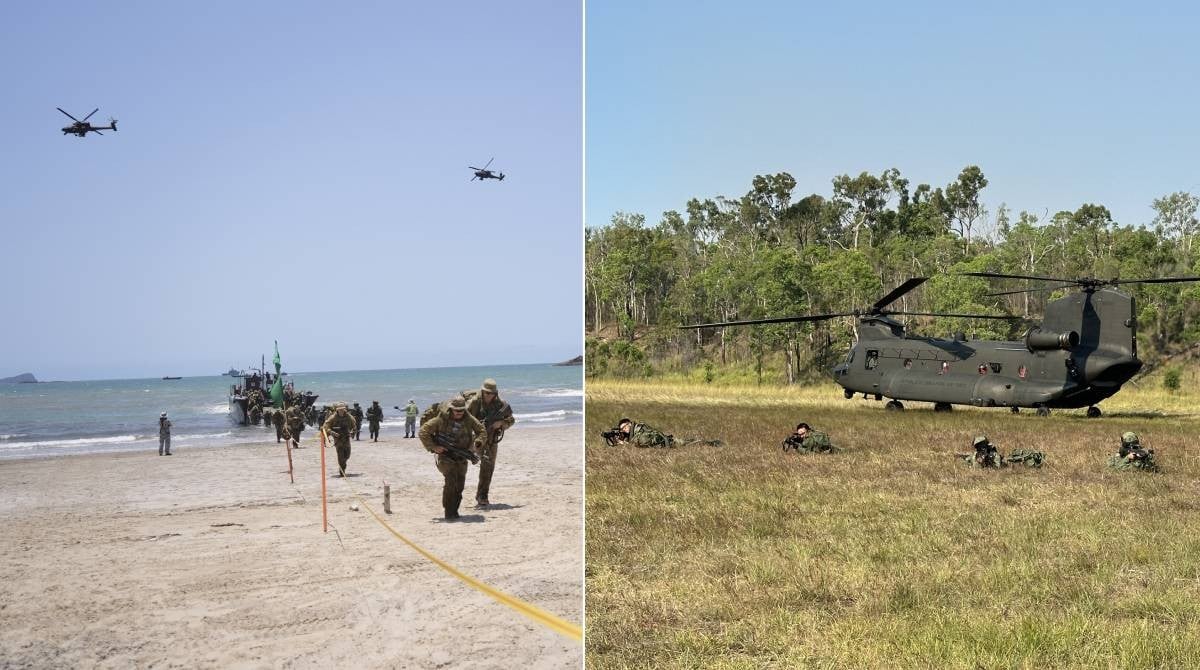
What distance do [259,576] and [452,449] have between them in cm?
212

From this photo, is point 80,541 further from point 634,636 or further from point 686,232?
point 686,232

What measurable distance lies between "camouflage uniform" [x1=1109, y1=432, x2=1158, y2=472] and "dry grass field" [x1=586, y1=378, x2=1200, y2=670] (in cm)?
26

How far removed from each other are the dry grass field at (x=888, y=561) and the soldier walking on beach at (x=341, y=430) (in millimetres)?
2783

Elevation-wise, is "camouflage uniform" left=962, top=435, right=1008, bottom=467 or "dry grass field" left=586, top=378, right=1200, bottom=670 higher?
"camouflage uniform" left=962, top=435, right=1008, bottom=467

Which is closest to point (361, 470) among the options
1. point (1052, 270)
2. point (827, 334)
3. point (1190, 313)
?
point (827, 334)

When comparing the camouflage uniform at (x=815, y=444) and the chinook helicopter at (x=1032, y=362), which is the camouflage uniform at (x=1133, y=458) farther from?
the chinook helicopter at (x=1032, y=362)

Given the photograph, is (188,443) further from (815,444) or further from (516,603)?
(815,444)

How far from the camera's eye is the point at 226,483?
32.1 ft

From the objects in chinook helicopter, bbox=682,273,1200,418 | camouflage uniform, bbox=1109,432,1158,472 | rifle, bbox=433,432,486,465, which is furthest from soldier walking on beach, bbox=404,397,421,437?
camouflage uniform, bbox=1109,432,1158,472

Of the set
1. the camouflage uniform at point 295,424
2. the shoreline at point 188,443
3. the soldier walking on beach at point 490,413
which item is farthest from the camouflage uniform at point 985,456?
the camouflage uniform at point 295,424

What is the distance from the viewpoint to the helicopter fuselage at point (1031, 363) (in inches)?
877

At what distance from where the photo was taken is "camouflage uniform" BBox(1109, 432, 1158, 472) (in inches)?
494

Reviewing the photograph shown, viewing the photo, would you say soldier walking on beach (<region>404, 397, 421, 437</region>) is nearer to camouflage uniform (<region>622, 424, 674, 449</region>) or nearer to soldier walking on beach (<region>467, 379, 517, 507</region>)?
camouflage uniform (<region>622, 424, 674, 449</region>)

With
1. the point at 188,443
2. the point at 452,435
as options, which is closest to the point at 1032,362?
the point at 188,443
